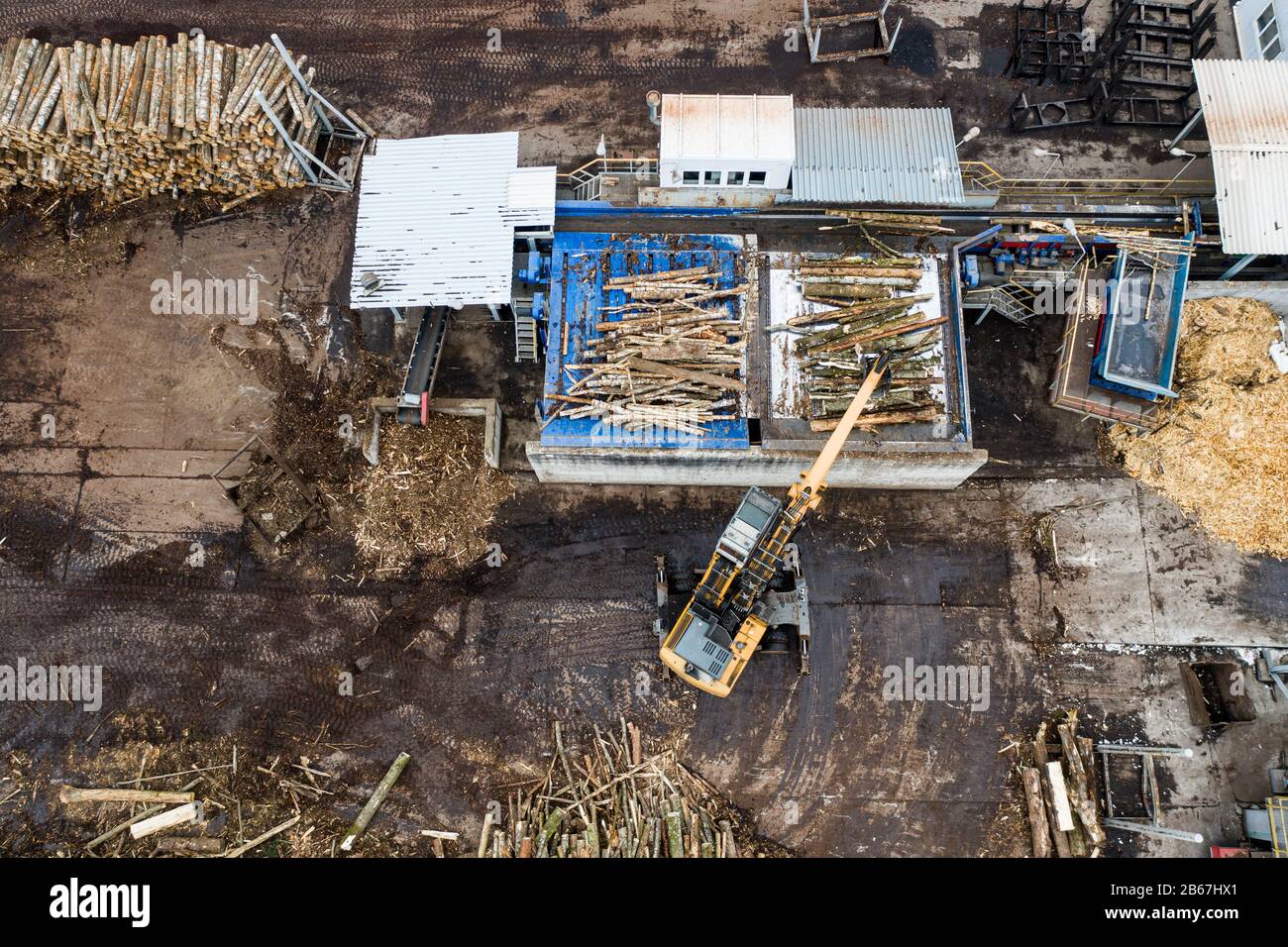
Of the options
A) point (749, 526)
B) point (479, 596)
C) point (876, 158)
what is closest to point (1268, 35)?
point (876, 158)

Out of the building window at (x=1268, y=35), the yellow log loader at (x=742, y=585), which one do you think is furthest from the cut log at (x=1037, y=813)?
the building window at (x=1268, y=35)

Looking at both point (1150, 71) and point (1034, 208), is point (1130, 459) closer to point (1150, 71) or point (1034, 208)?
point (1034, 208)

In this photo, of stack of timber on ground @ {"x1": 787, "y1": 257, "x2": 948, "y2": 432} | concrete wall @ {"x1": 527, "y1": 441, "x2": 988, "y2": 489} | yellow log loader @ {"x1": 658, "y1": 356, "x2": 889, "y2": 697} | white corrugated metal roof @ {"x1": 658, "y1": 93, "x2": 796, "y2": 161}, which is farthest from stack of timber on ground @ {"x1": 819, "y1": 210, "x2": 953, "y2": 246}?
concrete wall @ {"x1": 527, "y1": 441, "x2": 988, "y2": 489}

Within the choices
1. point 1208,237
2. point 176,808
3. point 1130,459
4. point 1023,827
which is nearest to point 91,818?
point 176,808

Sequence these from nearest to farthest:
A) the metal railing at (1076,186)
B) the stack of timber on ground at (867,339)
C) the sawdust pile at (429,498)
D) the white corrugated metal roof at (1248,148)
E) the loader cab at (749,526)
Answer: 1. the loader cab at (749,526)
2. the stack of timber on ground at (867,339)
3. the white corrugated metal roof at (1248,148)
4. the sawdust pile at (429,498)
5. the metal railing at (1076,186)

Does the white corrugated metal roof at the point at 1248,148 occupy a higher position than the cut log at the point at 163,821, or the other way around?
the white corrugated metal roof at the point at 1248,148

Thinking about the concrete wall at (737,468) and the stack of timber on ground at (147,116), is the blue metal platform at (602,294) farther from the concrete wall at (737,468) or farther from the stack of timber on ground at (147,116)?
the stack of timber on ground at (147,116)

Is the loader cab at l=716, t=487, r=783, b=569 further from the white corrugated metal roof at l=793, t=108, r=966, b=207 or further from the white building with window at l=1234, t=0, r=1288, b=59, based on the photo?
the white building with window at l=1234, t=0, r=1288, b=59
